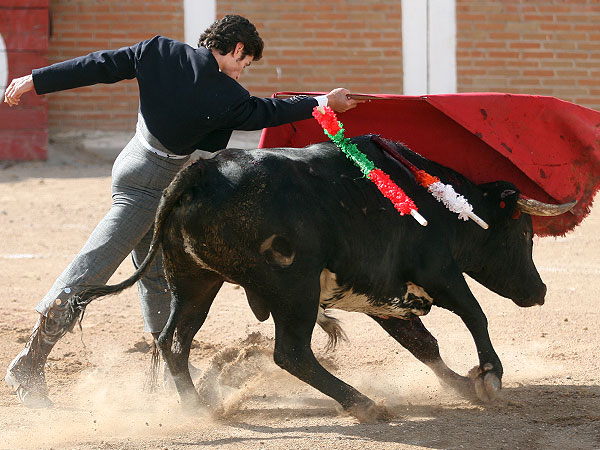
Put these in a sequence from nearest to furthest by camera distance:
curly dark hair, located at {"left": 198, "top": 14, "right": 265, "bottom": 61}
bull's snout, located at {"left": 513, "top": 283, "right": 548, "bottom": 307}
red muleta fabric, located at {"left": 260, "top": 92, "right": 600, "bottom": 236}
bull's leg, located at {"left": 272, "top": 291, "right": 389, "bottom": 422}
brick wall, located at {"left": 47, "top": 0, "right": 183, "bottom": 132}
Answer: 1. bull's leg, located at {"left": 272, "top": 291, "right": 389, "bottom": 422}
2. curly dark hair, located at {"left": 198, "top": 14, "right": 265, "bottom": 61}
3. red muleta fabric, located at {"left": 260, "top": 92, "right": 600, "bottom": 236}
4. bull's snout, located at {"left": 513, "top": 283, "right": 548, "bottom": 307}
5. brick wall, located at {"left": 47, "top": 0, "right": 183, "bottom": 132}

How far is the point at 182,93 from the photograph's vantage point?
3.99 m

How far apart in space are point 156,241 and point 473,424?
148 cm

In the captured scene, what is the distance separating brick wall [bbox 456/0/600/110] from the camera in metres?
11.7

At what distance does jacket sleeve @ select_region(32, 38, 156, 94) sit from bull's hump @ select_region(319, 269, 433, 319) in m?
1.23

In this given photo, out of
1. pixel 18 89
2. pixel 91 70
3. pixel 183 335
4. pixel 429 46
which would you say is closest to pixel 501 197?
pixel 183 335

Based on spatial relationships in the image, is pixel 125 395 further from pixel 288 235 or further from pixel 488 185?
pixel 488 185

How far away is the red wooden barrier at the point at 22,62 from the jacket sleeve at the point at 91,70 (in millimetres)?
7184

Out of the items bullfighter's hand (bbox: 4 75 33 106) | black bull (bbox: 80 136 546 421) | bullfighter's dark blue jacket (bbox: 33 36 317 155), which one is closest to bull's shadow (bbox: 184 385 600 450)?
black bull (bbox: 80 136 546 421)

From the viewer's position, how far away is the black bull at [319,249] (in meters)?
3.73

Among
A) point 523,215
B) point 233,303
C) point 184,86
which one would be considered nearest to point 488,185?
point 523,215

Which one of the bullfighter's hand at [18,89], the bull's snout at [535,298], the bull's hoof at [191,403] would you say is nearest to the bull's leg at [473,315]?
the bull's snout at [535,298]

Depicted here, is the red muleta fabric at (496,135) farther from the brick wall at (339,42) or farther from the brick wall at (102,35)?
the brick wall at (102,35)

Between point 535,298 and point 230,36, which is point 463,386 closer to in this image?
point 535,298

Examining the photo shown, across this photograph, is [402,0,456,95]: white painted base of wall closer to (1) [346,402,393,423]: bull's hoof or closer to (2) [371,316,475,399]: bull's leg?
(2) [371,316,475,399]: bull's leg
